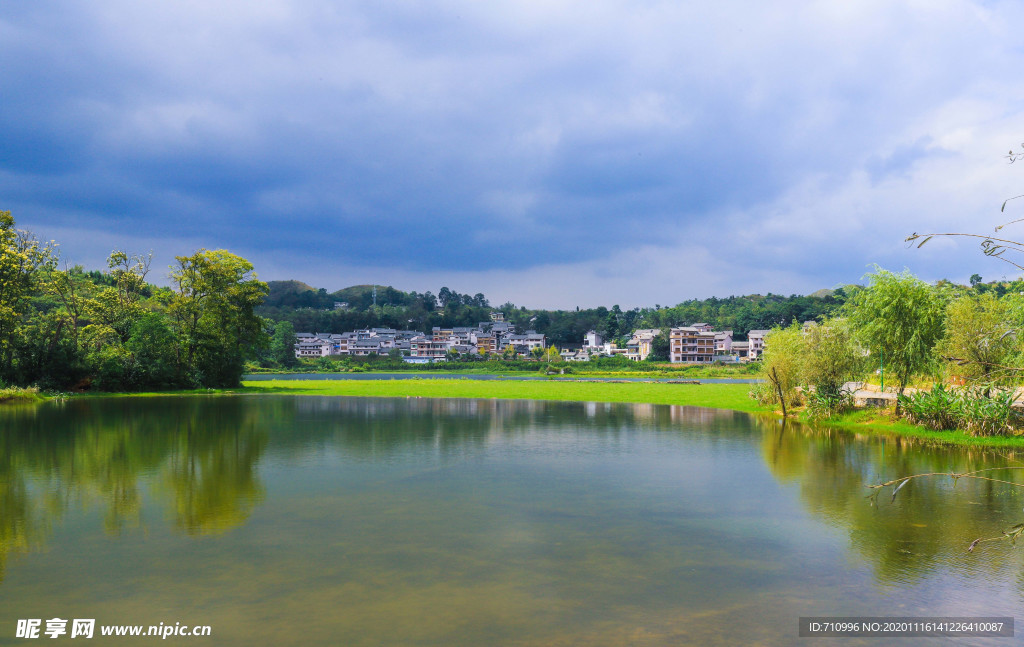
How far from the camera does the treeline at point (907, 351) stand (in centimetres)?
2231

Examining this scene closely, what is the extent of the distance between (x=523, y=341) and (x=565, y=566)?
14845 cm

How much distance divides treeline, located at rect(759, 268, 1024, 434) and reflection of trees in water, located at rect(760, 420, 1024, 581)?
2.54 m

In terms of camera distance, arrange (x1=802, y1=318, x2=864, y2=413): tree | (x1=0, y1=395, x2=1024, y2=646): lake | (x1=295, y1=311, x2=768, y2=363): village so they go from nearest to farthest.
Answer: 1. (x1=0, y1=395, x2=1024, y2=646): lake
2. (x1=802, y1=318, x2=864, y2=413): tree
3. (x1=295, y1=311, x2=768, y2=363): village

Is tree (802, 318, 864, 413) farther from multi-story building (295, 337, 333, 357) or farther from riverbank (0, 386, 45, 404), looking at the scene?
multi-story building (295, 337, 333, 357)

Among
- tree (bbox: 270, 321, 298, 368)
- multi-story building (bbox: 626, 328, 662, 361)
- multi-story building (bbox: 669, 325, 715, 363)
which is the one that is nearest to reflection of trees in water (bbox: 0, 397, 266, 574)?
tree (bbox: 270, 321, 298, 368)

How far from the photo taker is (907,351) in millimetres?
26578

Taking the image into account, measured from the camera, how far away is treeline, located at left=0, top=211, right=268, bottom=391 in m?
42.5

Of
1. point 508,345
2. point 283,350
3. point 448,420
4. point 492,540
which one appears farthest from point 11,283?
point 508,345

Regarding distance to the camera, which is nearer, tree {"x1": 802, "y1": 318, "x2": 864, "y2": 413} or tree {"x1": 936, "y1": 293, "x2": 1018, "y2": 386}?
tree {"x1": 936, "y1": 293, "x2": 1018, "y2": 386}

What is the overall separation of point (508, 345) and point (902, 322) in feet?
407

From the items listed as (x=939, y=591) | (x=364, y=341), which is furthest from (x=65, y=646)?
(x=364, y=341)

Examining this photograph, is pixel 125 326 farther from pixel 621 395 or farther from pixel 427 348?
pixel 427 348

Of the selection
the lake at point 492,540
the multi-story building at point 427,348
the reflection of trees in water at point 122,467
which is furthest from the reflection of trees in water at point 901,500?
the multi-story building at point 427,348

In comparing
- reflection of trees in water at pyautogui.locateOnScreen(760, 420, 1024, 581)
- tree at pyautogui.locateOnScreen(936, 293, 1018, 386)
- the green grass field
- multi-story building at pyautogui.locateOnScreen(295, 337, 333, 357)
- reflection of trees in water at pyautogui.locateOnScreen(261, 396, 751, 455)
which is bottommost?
the green grass field
